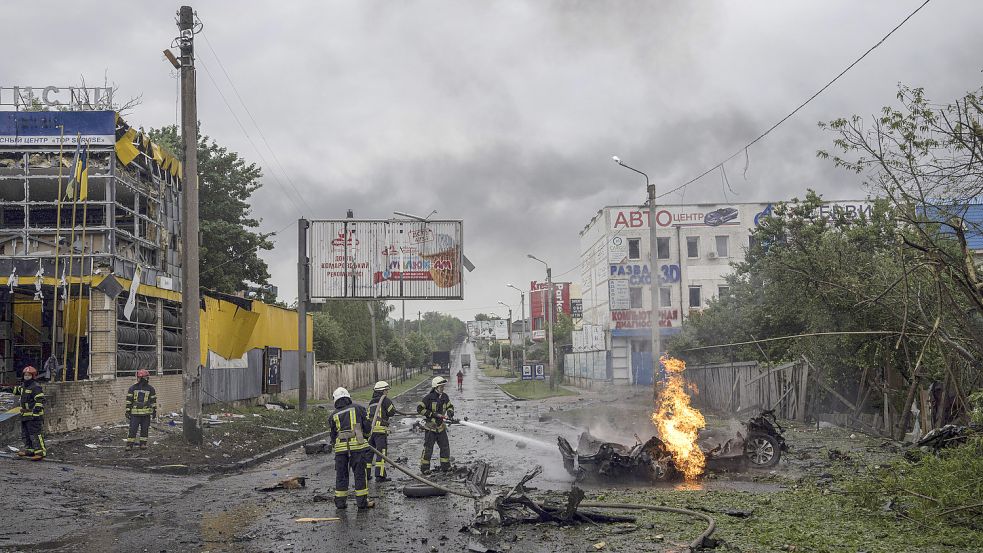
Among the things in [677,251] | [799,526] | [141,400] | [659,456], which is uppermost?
[677,251]

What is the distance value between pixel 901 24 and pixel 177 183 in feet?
77.8

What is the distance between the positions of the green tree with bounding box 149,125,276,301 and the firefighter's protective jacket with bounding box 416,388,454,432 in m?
24.8

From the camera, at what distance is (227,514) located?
10.4 m

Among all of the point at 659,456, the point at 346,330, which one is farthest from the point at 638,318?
the point at 659,456

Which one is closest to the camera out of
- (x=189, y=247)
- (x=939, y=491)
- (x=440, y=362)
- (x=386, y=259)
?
(x=939, y=491)

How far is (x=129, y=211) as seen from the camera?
23359 millimetres

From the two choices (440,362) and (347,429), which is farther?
(440,362)

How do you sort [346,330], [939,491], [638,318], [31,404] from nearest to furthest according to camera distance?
[939,491], [31,404], [638,318], [346,330]

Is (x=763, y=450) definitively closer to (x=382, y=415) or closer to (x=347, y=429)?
(x=382, y=415)

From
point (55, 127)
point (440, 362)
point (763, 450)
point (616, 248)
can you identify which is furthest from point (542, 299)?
point (763, 450)

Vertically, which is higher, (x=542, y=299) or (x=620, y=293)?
(x=542, y=299)

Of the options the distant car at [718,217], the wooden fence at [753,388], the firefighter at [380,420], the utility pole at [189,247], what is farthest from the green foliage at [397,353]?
the firefighter at [380,420]

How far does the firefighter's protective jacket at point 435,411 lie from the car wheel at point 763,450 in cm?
548

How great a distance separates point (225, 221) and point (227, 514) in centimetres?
2955
